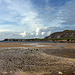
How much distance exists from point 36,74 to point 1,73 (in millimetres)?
3228

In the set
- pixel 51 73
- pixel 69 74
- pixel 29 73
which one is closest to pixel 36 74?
pixel 29 73

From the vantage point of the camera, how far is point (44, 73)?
8.03 m

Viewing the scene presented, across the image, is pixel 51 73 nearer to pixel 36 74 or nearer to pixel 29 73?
pixel 36 74

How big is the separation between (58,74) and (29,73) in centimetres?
267

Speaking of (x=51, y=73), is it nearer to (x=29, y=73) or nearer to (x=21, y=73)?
(x=29, y=73)

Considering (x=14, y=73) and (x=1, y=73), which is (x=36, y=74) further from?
(x=1, y=73)

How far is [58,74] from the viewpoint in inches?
305

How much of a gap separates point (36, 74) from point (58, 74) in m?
1.99

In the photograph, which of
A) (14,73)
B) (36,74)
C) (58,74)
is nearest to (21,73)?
(14,73)

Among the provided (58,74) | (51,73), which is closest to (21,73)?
(51,73)

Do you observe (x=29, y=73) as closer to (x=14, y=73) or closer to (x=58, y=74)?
(x=14, y=73)

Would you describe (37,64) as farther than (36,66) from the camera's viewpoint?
Yes

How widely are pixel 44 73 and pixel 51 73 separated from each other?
65cm

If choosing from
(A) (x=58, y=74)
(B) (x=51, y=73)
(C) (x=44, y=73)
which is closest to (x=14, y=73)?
(C) (x=44, y=73)
